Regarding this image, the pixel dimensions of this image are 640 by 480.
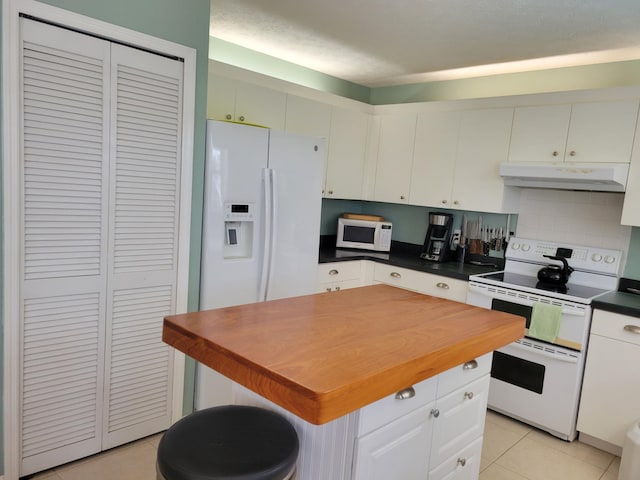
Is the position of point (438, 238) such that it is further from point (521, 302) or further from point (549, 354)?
point (549, 354)

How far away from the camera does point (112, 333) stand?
2365 millimetres

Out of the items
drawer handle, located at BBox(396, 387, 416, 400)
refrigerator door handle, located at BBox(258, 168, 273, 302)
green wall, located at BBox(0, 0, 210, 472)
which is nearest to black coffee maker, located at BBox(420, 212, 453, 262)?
refrigerator door handle, located at BBox(258, 168, 273, 302)

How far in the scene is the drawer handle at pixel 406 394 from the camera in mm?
1484

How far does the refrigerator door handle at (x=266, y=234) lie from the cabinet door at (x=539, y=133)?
1800 millimetres

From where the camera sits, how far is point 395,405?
149cm

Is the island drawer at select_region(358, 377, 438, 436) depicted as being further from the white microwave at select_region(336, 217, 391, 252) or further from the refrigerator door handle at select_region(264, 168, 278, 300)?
the white microwave at select_region(336, 217, 391, 252)

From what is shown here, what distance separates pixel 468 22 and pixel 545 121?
967 mm

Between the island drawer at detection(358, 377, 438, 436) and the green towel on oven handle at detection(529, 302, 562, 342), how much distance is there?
60.2 inches

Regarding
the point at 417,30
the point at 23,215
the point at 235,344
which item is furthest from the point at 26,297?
the point at 417,30

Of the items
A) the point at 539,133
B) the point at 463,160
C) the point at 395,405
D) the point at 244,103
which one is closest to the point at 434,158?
the point at 463,160

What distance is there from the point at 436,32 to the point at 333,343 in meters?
2.24

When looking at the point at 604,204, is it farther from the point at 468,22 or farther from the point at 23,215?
the point at 23,215

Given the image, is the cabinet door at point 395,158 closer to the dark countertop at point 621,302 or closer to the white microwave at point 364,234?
the white microwave at point 364,234

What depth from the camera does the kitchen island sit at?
1167 mm
